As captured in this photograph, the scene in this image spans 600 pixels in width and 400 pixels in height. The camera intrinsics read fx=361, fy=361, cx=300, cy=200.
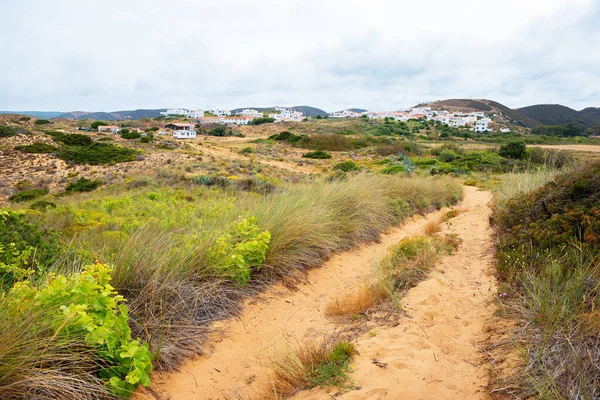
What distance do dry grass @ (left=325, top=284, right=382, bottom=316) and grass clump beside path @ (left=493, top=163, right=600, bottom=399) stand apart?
4.80ft

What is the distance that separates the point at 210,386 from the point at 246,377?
13.0 inches

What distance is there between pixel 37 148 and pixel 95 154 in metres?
5.37

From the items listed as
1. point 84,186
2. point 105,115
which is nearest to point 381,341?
point 84,186

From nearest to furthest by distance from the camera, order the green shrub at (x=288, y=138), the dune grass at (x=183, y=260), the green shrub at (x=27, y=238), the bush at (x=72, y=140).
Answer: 1. the dune grass at (x=183, y=260)
2. the green shrub at (x=27, y=238)
3. the bush at (x=72, y=140)
4. the green shrub at (x=288, y=138)

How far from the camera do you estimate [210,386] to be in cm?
325

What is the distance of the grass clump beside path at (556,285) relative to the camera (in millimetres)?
2434

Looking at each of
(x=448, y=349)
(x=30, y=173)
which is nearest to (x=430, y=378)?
(x=448, y=349)

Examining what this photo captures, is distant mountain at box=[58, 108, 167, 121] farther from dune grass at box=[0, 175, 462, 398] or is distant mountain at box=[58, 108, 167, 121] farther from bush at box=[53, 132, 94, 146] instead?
dune grass at box=[0, 175, 462, 398]

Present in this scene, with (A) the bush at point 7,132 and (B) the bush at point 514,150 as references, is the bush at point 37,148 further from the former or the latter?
(B) the bush at point 514,150

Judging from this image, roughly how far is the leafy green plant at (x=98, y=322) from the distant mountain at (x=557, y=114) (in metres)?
142

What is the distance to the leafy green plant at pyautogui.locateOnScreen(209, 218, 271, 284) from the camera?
4711 millimetres

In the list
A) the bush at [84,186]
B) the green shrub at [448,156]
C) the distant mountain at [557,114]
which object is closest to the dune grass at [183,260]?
the bush at [84,186]

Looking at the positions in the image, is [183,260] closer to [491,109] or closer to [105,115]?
[491,109]

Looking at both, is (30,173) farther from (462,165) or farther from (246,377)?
(462,165)
